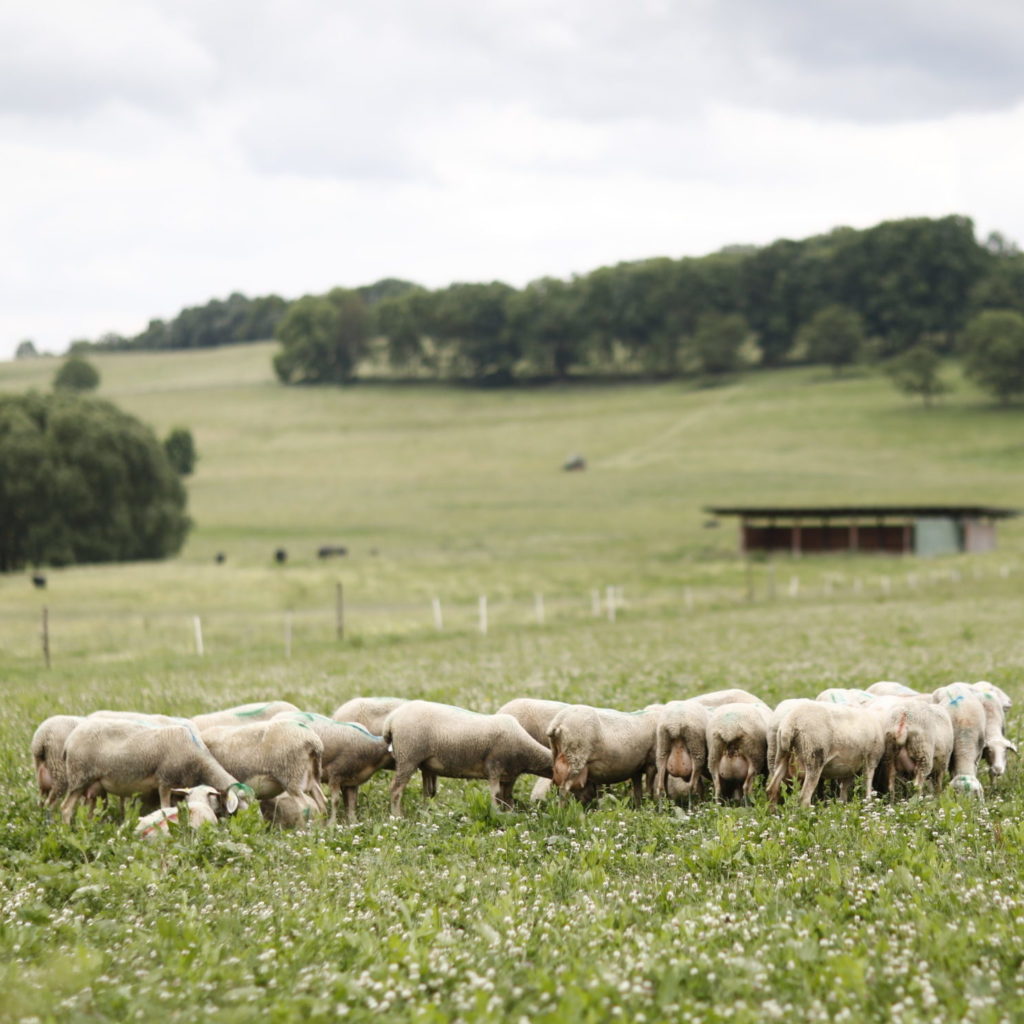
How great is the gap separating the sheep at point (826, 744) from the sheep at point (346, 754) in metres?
4.03

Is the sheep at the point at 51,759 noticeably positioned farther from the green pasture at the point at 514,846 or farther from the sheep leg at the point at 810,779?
the sheep leg at the point at 810,779

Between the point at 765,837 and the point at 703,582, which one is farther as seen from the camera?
the point at 703,582

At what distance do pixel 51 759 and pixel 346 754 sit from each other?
293cm

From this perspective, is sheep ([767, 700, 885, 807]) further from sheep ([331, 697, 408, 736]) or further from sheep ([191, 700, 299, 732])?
sheep ([191, 700, 299, 732])

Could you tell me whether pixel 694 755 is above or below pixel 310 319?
below

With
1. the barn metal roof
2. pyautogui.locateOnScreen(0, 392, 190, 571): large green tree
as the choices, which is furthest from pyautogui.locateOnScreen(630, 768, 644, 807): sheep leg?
pyautogui.locateOnScreen(0, 392, 190, 571): large green tree

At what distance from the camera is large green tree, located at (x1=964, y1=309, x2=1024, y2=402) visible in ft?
361

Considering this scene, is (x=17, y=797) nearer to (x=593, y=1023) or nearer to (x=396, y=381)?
(x=593, y=1023)

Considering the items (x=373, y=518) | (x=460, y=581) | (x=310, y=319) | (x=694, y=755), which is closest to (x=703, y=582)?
(x=460, y=581)

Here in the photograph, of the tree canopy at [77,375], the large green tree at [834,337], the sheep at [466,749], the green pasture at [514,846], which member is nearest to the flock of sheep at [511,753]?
the sheep at [466,749]

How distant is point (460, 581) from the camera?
5081 centimetres

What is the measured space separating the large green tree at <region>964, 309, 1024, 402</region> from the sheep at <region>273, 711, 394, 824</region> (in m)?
112

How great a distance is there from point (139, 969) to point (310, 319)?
15044 cm

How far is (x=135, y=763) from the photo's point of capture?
1079 cm
